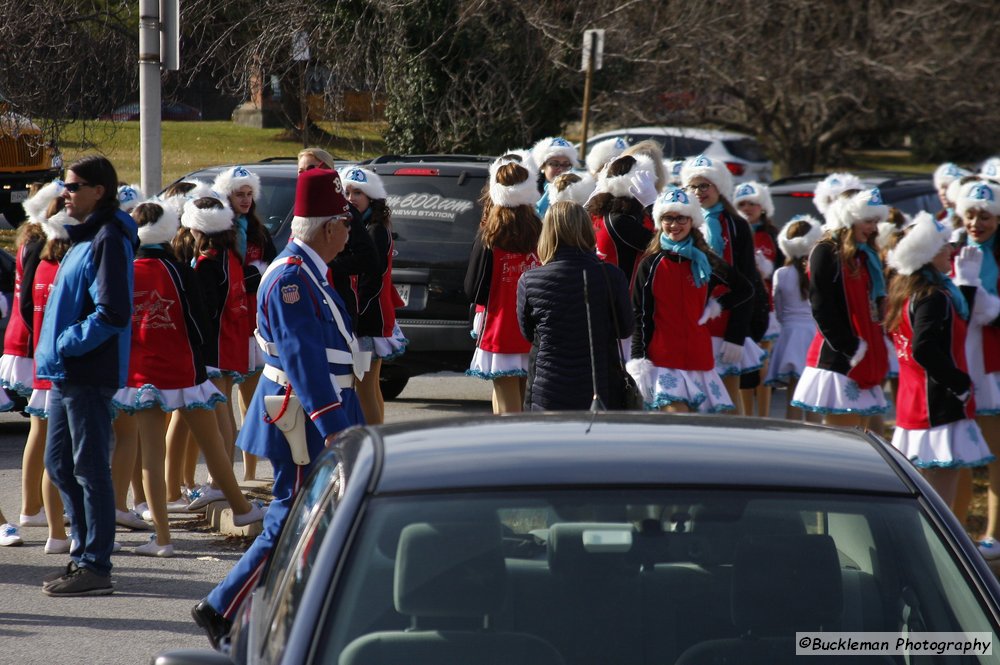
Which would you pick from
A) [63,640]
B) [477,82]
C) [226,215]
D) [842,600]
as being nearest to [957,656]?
[842,600]

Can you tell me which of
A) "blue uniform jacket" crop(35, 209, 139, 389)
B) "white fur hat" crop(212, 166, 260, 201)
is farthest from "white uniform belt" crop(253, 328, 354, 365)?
"white fur hat" crop(212, 166, 260, 201)

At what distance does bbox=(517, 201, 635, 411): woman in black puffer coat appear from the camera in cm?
664

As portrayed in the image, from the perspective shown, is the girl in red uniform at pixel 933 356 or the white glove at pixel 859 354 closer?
the girl in red uniform at pixel 933 356

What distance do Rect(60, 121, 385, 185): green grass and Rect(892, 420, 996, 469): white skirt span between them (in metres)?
8.31

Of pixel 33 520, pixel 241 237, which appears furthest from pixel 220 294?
pixel 33 520

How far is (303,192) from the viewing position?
5.38 m

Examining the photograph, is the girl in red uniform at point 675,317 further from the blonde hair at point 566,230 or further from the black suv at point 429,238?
the black suv at point 429,238

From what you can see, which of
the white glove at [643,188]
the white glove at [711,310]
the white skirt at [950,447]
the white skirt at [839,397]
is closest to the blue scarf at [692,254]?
the white glove at [711,310]

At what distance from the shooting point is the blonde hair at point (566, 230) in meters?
6.68

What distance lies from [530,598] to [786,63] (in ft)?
83.0

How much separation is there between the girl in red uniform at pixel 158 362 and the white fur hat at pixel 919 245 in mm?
3439

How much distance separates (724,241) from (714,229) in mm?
94

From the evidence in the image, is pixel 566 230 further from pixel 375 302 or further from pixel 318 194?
pixel 375 302

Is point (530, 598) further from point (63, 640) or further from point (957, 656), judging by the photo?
point (63, 640)
